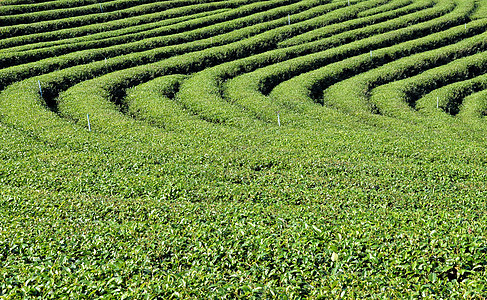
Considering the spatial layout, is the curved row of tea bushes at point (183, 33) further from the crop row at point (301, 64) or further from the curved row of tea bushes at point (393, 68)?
the curved row of tea bushes at point (393, 68)

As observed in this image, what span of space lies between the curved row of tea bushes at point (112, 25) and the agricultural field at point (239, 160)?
0.35 meters

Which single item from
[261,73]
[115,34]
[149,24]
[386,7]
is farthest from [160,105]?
[386,7]

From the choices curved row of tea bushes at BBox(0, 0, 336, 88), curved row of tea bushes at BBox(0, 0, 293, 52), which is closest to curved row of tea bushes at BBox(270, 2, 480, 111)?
curved row of tea bushes at BBox(0, 0, 336, 88)

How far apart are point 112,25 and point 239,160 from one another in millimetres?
45203

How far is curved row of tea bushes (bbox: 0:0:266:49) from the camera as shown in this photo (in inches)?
2071

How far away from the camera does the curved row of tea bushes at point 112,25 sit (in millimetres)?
52594

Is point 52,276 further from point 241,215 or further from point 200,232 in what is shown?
point 241,215

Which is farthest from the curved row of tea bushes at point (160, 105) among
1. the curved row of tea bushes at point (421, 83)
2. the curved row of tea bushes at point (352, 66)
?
the curved row of tea bushes at point (421, 83)

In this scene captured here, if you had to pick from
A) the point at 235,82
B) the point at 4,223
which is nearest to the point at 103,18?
the point at 235,82

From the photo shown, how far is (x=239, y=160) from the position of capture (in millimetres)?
22234

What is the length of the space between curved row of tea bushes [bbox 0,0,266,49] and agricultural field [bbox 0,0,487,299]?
0.35m

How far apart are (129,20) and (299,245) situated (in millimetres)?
57539

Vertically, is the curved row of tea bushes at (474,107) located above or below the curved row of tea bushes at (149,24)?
below

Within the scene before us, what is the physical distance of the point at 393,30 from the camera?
61094 mm
